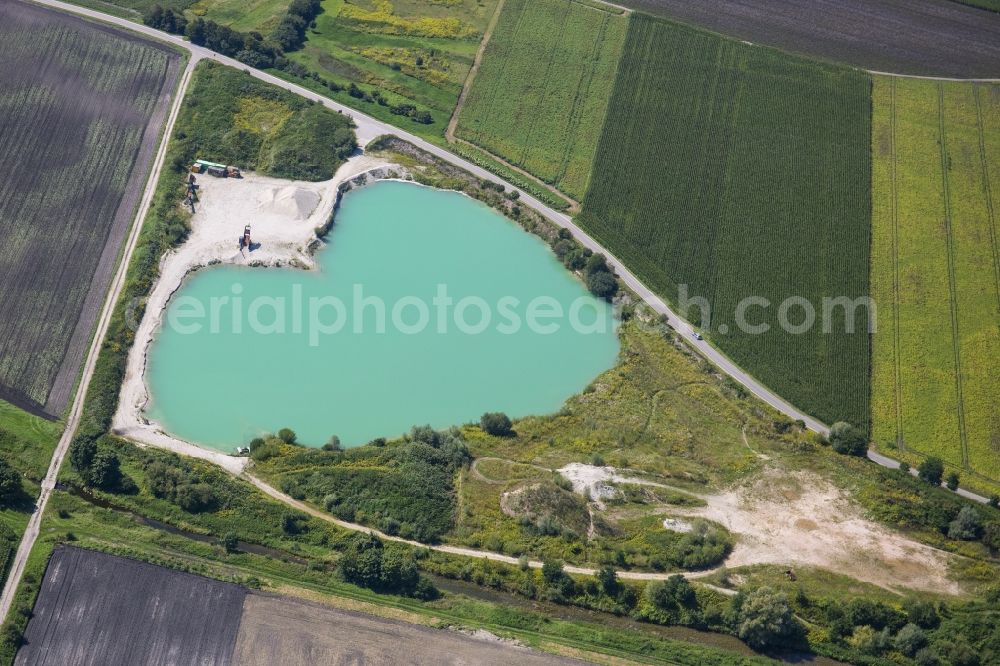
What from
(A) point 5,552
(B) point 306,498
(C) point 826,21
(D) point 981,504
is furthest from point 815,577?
(C) point 826,21

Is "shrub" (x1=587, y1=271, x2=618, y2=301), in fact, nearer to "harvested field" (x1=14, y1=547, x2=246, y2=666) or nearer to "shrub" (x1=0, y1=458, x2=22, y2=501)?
"harvested field" (x1=14, y1=547, x2=246, y2=666)

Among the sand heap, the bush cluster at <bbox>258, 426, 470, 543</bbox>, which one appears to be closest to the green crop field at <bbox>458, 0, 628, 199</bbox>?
the sand heap

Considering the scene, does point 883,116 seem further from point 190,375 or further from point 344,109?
point 190,375

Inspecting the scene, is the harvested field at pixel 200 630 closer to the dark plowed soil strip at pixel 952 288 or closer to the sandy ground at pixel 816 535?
the sandy ground at pixel 816 535

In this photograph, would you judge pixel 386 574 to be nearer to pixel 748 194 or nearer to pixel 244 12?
pixel 748 194

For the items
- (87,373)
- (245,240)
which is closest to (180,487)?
(87,373)

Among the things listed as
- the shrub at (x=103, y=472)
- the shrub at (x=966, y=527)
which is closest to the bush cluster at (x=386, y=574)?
the shrub at (x=103, y=472)
